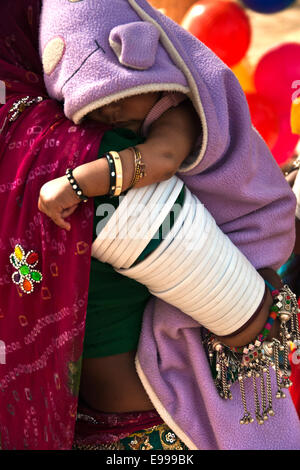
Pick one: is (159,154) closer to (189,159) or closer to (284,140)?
(189,159)

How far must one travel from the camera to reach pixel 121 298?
121cm

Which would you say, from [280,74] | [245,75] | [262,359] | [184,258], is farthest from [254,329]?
[245,75]

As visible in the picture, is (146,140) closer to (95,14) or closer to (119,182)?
(119,182)

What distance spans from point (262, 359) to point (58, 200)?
0.53m

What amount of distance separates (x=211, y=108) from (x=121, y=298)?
0.43m

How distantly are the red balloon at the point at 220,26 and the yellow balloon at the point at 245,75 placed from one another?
0.43 feet

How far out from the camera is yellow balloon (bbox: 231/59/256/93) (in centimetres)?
304

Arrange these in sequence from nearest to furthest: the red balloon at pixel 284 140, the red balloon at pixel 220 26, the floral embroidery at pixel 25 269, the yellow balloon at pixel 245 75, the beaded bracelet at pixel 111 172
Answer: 1. the beaded bracelet at pixel 111 172
2. the floral embroidery at pixel 25 269
3. the red balloon at pixel 220 26
4. the red balloon at pixel 284 140
5. the yellow balloon at pixel 245 75

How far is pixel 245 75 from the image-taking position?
3064 mm

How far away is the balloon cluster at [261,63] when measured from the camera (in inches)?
110

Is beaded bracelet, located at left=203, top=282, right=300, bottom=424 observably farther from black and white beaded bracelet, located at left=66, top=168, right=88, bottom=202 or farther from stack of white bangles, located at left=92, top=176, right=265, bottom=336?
black and white beaded bracelet, located at left=66, top=168, right=88, bottom=202

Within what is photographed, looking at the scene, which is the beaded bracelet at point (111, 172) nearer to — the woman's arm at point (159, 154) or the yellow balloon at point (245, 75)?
the woman's arm at point (159, 154)

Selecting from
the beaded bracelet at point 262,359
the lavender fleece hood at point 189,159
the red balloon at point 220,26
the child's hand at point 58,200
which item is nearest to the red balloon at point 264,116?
the red balloon at point 220,26
